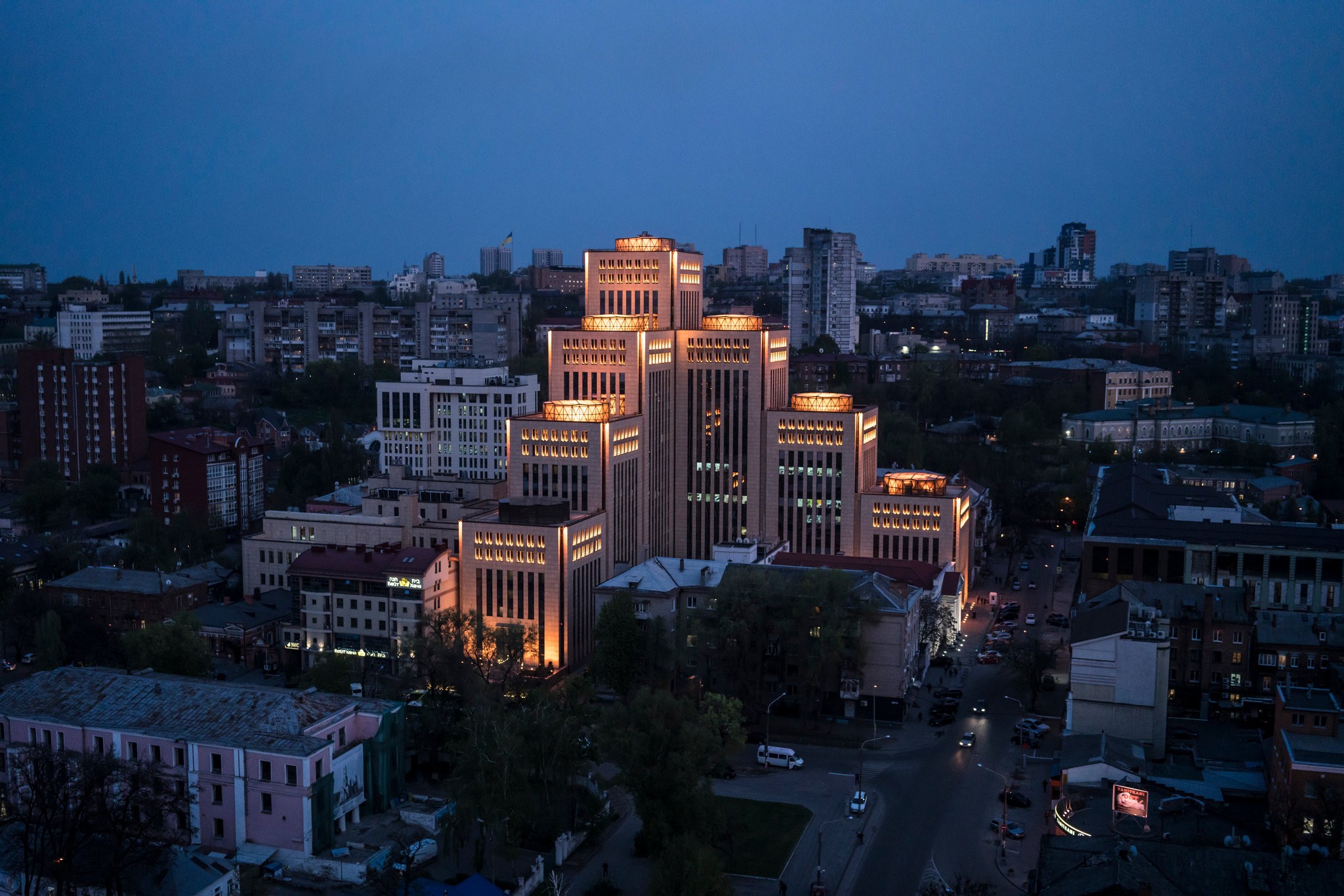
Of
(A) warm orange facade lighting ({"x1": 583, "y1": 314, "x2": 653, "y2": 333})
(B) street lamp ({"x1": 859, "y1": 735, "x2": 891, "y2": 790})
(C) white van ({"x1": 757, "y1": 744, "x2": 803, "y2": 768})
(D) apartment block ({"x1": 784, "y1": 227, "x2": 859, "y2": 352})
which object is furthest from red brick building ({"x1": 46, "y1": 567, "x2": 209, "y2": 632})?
(D) apartment block ({"x1": 784, "y1": 227, "x2": 859, "y2": 352})

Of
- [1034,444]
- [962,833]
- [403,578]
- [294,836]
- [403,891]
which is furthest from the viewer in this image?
[1034,444]

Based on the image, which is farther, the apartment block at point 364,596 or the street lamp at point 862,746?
the apartment block at point 364,596

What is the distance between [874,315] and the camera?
197 m

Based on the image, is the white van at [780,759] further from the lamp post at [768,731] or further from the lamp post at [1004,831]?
the lamp post at [1004,831]

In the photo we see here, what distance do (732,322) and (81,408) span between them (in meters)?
57.0

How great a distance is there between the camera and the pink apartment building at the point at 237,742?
1499 inches

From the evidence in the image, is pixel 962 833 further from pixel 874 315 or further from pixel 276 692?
pixel 874 315

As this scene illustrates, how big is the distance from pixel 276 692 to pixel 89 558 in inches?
1446

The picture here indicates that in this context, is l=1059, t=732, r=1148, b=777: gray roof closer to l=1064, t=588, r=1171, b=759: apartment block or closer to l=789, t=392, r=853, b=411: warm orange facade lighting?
l=1064, t=588, r=1171, b=759: apartment block

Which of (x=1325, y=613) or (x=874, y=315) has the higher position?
(x=874, y=315)

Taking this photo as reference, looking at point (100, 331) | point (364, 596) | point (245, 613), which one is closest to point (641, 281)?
point (364, 596)

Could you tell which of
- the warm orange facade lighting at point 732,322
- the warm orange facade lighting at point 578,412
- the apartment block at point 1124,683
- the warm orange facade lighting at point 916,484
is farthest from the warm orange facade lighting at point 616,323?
the apartment block at point 1124,683

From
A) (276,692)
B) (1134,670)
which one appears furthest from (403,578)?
(1134,670)

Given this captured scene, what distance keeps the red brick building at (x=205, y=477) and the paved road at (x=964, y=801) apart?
52378 mm
